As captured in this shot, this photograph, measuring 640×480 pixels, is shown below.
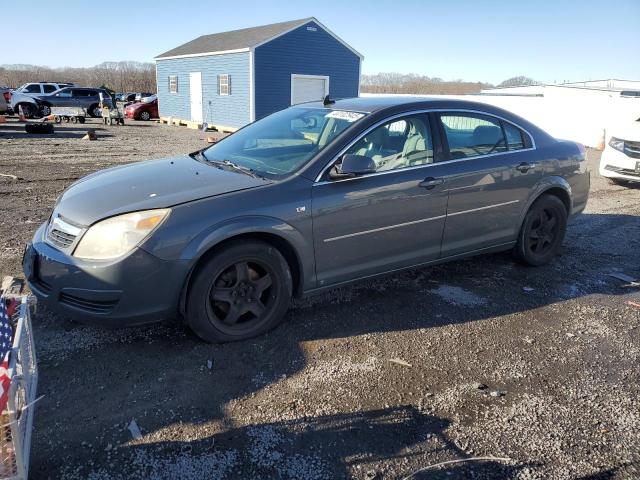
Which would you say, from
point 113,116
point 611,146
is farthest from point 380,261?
point 113,116

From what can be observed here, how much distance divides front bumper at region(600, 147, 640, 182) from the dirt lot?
19.0 feet

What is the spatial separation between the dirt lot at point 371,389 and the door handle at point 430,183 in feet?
3.30

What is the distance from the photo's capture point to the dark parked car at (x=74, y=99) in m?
27.4

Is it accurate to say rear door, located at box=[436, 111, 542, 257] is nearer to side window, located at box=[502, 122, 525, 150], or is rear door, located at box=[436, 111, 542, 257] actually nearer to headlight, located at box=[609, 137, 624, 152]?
side window, located at box=[502, 122, 525, 150]

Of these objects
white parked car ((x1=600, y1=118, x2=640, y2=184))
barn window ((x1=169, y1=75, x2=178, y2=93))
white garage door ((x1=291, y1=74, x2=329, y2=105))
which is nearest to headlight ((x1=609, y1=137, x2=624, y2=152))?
white parked car ((x1=600, y1=118, x2=640, y2=184))

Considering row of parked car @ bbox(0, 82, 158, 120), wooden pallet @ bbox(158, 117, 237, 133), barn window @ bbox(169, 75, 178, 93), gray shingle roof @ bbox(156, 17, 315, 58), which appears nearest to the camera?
gray shingle roof @ bbox(156, 17, 315, 58)

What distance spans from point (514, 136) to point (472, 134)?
561 millimetres

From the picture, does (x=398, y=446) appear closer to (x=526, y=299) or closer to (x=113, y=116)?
(x=526, y=299)

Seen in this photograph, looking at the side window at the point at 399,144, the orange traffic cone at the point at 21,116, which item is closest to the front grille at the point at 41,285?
the side window at the point at 399,144

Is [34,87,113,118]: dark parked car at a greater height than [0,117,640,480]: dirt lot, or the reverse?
[34,87,113,118]: dark parked car

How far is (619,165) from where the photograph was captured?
991cm

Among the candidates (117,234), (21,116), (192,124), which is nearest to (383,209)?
A: (117,234)

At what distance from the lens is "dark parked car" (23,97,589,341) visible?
3260 mm

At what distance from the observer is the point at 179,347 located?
357cm
